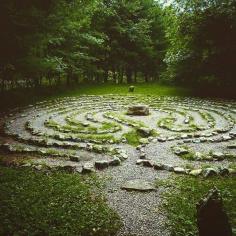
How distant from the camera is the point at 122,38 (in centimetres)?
4159

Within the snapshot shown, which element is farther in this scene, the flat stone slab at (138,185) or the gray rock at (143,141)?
the gray rock at (143,141)

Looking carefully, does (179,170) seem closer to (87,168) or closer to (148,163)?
(148,163)

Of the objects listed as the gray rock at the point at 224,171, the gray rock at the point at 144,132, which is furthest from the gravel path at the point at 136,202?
the gray rock at the point at 144,132

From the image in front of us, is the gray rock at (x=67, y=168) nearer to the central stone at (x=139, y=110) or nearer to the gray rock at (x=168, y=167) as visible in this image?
the gray rock at (x=168, y=167)

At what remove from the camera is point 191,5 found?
26750 millimetres

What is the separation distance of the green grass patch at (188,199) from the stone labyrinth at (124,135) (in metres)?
0.74

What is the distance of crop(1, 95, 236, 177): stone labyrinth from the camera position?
38.2 feet

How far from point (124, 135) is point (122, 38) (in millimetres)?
28588

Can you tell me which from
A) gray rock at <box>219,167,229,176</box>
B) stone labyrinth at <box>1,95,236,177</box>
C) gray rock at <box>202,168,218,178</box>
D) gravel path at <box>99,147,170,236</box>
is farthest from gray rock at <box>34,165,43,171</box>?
gray rock at <box>219,167,229,176</box>

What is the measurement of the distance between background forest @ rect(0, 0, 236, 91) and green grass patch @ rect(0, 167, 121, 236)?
33.3 feet

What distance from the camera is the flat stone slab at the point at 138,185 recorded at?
927 centimetres

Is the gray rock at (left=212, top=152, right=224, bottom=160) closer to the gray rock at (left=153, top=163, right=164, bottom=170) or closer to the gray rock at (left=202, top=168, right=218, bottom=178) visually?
the gray rock at (left=202, top=168, right=218, bottom=178)

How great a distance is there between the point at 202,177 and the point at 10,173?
592 cm

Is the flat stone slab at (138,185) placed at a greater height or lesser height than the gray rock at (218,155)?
lesser
